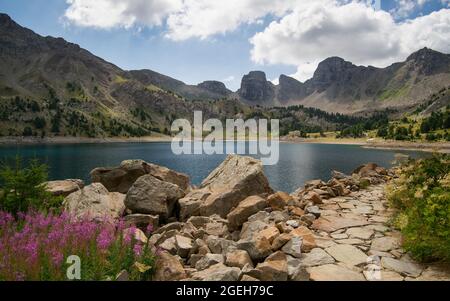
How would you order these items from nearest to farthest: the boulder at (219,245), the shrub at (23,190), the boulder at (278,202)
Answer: the boulder at (219,245) < the shrub at (23,190) < the boulder at (278,202)

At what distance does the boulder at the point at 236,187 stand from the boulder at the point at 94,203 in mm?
4312

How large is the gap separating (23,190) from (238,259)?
9389mm

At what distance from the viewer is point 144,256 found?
7758mm

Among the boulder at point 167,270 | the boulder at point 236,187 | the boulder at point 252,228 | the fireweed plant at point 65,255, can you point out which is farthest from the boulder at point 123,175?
the boulder at point 167,270

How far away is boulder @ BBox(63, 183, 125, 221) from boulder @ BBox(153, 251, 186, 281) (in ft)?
20.7

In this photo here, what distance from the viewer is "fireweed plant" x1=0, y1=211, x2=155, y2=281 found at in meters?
6.27

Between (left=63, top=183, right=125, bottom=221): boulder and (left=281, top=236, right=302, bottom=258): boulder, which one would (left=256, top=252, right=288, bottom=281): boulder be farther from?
(left=63, top=183, right=125, bottom=221): boulder

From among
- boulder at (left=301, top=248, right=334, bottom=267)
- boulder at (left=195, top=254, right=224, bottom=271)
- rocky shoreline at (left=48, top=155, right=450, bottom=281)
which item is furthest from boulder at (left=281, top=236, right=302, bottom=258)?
boulder at (left=195, top=254, right=224, bottom=271)

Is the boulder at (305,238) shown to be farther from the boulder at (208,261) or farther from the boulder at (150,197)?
the boulder at (150,197)

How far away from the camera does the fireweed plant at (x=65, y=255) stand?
6270 millimetres

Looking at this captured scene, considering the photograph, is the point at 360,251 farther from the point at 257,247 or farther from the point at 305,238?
the point at 257,247

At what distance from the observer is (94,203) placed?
14.5 m
